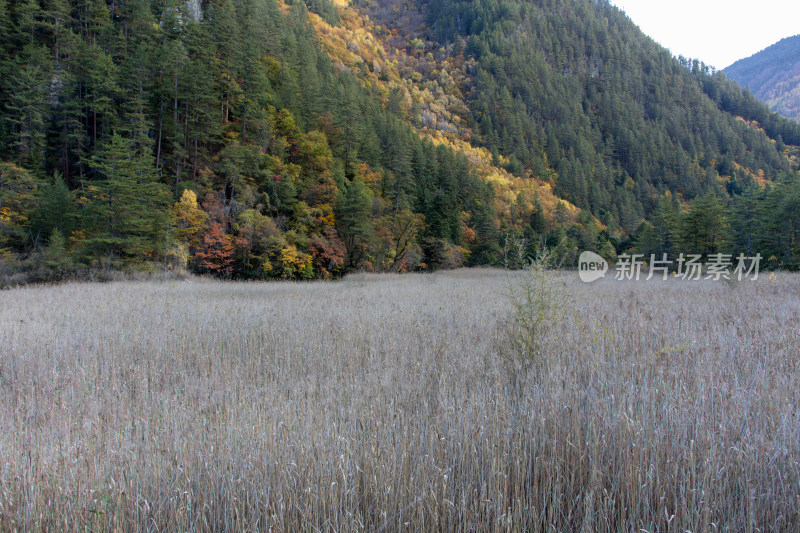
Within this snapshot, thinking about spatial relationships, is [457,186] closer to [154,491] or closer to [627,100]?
[154,491]

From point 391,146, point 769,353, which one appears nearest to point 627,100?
point 391,146

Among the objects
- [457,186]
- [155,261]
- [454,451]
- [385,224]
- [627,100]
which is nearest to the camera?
[454,451]

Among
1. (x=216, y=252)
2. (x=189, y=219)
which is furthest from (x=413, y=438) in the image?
(x=189, y=219)

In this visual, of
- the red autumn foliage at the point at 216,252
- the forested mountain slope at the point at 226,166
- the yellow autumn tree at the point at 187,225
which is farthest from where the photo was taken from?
the red autumn foliage at the point at 216,252

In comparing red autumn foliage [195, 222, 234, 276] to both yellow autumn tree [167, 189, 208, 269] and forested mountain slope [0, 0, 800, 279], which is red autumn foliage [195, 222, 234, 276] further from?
yellow autumn tree [167, 189, 208, 269]

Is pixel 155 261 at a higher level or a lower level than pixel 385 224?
lower

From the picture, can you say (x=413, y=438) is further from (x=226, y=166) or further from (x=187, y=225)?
(x=226, y=166)

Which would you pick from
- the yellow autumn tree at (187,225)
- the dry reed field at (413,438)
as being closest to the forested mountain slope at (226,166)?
the yellow autumn tree at (187,225)

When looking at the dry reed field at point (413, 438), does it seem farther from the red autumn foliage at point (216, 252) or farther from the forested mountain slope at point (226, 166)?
the red autumn foliage at point (216, 252)

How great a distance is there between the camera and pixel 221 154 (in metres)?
27.9

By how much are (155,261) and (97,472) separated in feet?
82.3

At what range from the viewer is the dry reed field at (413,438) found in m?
1.72

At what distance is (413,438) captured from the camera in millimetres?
2199

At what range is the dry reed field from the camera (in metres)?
1.72
